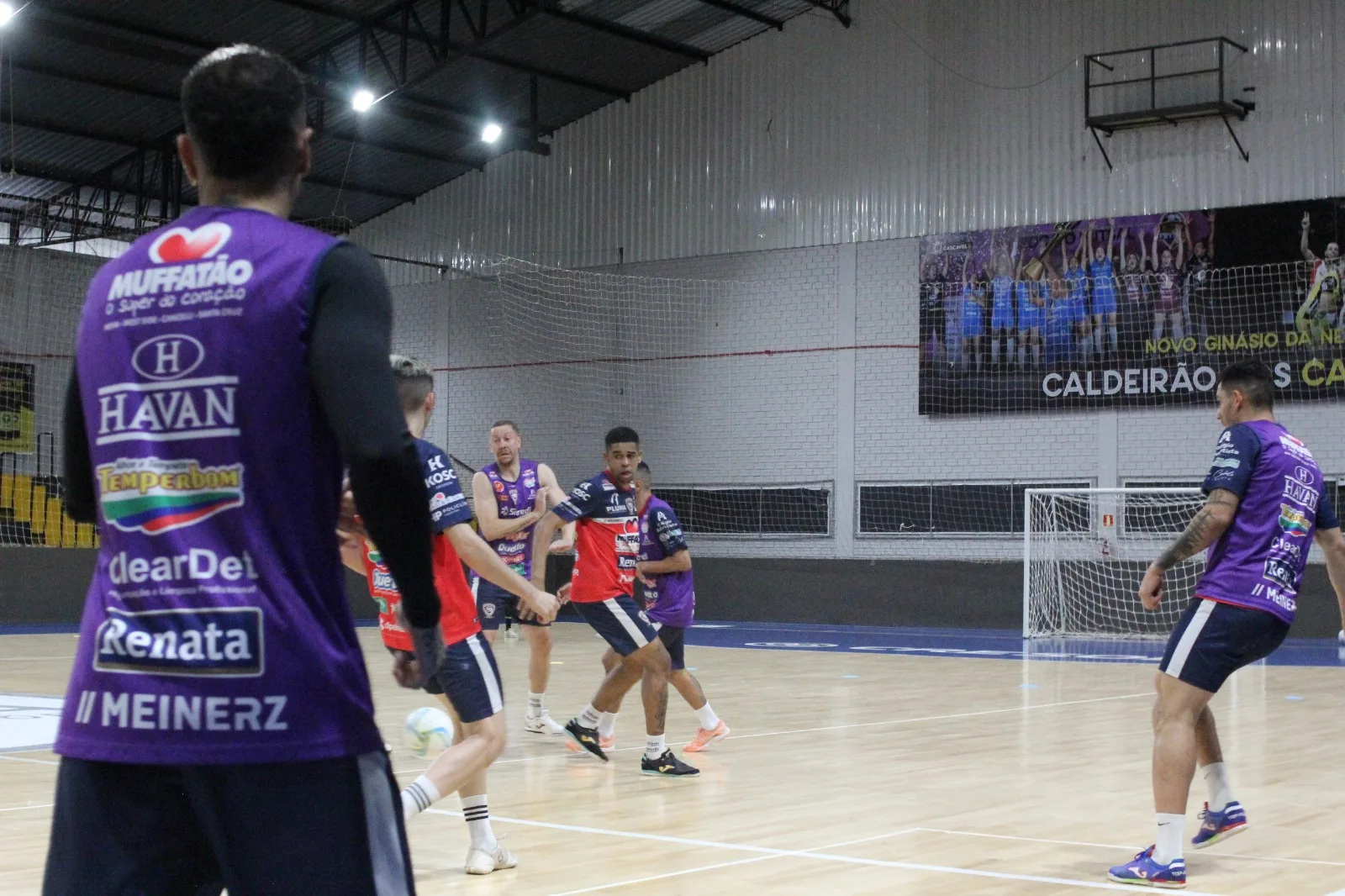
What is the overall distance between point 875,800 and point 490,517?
3778mm

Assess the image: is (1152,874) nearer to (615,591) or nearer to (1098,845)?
(1098,845)

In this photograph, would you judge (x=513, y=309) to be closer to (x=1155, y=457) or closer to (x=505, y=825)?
(x=1155, y=457)

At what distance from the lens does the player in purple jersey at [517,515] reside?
10406 millimetres

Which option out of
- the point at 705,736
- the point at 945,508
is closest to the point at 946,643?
the point at 945,508

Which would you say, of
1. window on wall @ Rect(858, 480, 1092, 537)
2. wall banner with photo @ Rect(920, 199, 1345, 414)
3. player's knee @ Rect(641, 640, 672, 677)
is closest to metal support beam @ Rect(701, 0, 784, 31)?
wall banner with photo @ Rect(920, 199, 1345, 414)

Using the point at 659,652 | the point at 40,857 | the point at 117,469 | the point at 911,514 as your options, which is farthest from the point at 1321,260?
the point at 117,469

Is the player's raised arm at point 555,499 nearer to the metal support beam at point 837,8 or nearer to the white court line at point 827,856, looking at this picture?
the white court line at point 827,856

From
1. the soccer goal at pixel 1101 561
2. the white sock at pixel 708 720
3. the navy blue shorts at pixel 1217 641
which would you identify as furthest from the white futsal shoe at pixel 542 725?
the soccer goal at pixel 1101 561

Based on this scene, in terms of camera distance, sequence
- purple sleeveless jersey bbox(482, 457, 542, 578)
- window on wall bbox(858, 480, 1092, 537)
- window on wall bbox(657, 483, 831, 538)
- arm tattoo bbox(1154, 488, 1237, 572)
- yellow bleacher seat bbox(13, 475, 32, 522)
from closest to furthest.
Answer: arm tattoo bbox(1154, 488, 1237, 572), purple sleeveless jersey bbox(482, 457, 542, 578), window on wall bbox(858, 480, 1092, 537), yellow bleacher seat bbox(13, 475, 32, 522), window on wall bbox(657, 483, 831, 538)

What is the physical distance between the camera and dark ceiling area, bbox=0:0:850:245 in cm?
2233

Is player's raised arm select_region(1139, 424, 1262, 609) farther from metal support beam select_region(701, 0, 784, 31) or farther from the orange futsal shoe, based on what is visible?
metal support beam select_region(701, 0, 784, 31)

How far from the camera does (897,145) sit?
24828mm

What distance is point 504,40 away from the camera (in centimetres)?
2455

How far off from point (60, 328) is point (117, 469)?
975 inches
